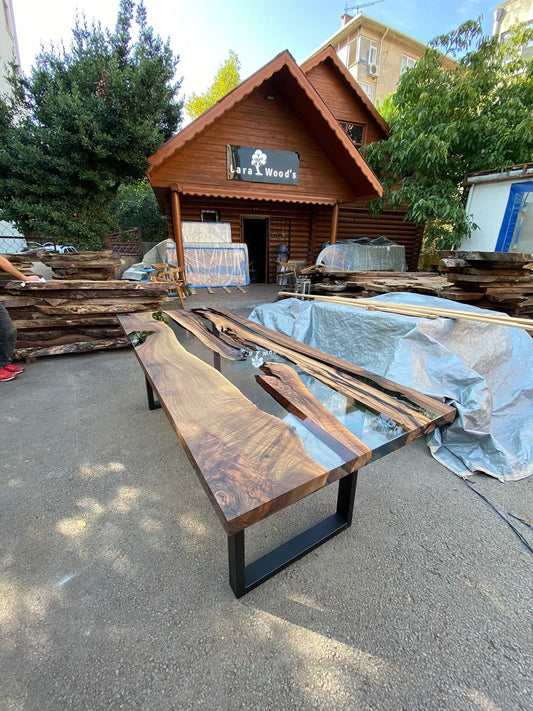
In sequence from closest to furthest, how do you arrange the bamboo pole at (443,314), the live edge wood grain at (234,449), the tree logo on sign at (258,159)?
the live edge wood grain at (234,449) → the bamboo pole at (443,314) → the tree logo on sign at (258,159)

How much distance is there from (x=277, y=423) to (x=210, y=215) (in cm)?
937

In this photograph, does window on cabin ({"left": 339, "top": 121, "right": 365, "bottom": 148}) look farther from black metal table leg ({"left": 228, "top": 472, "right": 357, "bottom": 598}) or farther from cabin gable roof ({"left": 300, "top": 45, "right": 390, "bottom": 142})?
black metal table leg ({"left": 228, "top": 472, "right": 357, "bottom": 598})

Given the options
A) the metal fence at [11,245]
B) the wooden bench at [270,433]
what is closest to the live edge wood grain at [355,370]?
the wooden bench at [270,433]

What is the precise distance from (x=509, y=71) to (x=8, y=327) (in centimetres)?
1364

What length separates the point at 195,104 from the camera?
1894cm

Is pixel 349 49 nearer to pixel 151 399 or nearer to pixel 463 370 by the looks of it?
pixel 463 370

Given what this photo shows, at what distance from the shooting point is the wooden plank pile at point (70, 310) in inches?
151

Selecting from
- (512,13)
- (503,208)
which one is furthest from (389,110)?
(512,13)

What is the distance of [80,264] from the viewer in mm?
4199

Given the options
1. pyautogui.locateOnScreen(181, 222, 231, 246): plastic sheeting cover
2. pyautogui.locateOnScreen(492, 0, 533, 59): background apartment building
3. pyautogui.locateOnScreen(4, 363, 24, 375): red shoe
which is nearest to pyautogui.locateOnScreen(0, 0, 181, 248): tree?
pyautogui.locateOnScreen(181, 222, 231, 246): plastic sheeting cover

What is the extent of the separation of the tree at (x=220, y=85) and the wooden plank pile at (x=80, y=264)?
19.9 meters

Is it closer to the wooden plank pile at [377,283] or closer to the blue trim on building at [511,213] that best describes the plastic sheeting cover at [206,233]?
the wooden plank pile at [377,283]

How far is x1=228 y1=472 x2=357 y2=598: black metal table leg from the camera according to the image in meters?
1.17

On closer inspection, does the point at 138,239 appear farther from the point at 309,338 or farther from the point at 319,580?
the point at 319,580
